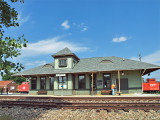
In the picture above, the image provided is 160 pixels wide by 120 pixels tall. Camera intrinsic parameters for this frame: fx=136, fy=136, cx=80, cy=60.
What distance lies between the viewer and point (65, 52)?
21.0 m

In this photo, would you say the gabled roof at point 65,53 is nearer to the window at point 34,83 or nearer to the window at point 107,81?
the window at point 34,83

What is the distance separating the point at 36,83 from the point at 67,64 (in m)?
6.25

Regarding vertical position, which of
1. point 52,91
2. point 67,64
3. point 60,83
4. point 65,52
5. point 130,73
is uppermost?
point 65,52

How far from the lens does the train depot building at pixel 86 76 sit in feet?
60.0

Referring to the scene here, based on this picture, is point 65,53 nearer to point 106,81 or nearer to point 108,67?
point 108,67

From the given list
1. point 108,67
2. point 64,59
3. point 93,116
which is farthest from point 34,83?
point 93,116

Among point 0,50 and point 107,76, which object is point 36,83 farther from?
point 0,50

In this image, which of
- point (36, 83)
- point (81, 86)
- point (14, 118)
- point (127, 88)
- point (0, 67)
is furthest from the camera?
point (36, 83)

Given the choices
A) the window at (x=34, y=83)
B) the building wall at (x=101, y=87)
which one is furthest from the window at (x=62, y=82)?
the window at (x=34, y=83)

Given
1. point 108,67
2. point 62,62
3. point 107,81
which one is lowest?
point 107,81

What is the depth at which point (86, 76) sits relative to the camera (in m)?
19.8

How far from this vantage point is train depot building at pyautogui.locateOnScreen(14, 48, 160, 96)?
18281 mm

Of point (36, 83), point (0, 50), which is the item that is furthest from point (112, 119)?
point (36, 83)

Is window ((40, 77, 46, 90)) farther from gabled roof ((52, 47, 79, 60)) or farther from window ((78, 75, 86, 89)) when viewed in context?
window ((78, 75, 86, 89))
